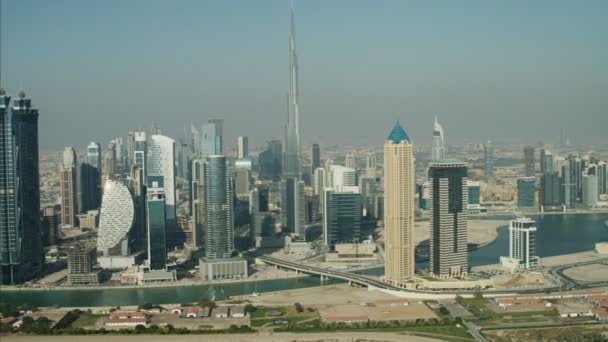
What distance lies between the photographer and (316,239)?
2508 centimetres

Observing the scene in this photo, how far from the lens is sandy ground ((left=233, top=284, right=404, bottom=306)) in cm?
1708

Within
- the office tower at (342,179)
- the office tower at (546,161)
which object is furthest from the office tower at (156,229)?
the office tower at (546,161)

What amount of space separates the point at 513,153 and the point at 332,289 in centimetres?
1940

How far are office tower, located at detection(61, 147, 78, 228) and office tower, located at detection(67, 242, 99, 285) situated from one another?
8.44 m

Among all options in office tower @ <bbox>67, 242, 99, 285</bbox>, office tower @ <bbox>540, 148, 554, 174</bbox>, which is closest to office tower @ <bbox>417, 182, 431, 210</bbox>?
office tower @ <bbox>540, 148, 554, 174</bbox>

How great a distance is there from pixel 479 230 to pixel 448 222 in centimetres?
823

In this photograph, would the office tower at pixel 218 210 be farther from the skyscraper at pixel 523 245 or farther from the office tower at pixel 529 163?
the office tower at pixel 529 163

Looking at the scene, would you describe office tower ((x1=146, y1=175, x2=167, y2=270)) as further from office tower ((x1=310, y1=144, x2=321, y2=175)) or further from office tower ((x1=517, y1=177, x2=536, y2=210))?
office tower ((x1=517, y1=177, x2=536, y2=210))

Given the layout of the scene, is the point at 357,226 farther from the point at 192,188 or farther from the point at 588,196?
the point at 588,196

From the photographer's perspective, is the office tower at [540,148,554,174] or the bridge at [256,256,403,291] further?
the office tower at [540,148,554,174]

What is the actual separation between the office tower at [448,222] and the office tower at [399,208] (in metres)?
0.56

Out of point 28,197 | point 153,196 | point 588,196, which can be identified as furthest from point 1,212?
point 588,196

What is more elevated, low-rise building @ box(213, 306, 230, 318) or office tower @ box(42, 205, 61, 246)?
office tower @ box(42, 205, 61, 246)

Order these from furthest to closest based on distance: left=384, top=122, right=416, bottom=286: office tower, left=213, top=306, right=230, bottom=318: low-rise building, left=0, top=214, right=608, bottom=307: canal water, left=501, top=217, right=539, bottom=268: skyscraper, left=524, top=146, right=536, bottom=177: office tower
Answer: left=524, top=146, right=536, bottom=177: office tower
left=501, top=217, right=539, bottom=268: skyscraper
left=384, top=122, right=416, bottom=286: office tower
left=0, top=214, right=608, bottom=307: canal water
left=213, top=306, right=230, bottom=318: low-rise building
